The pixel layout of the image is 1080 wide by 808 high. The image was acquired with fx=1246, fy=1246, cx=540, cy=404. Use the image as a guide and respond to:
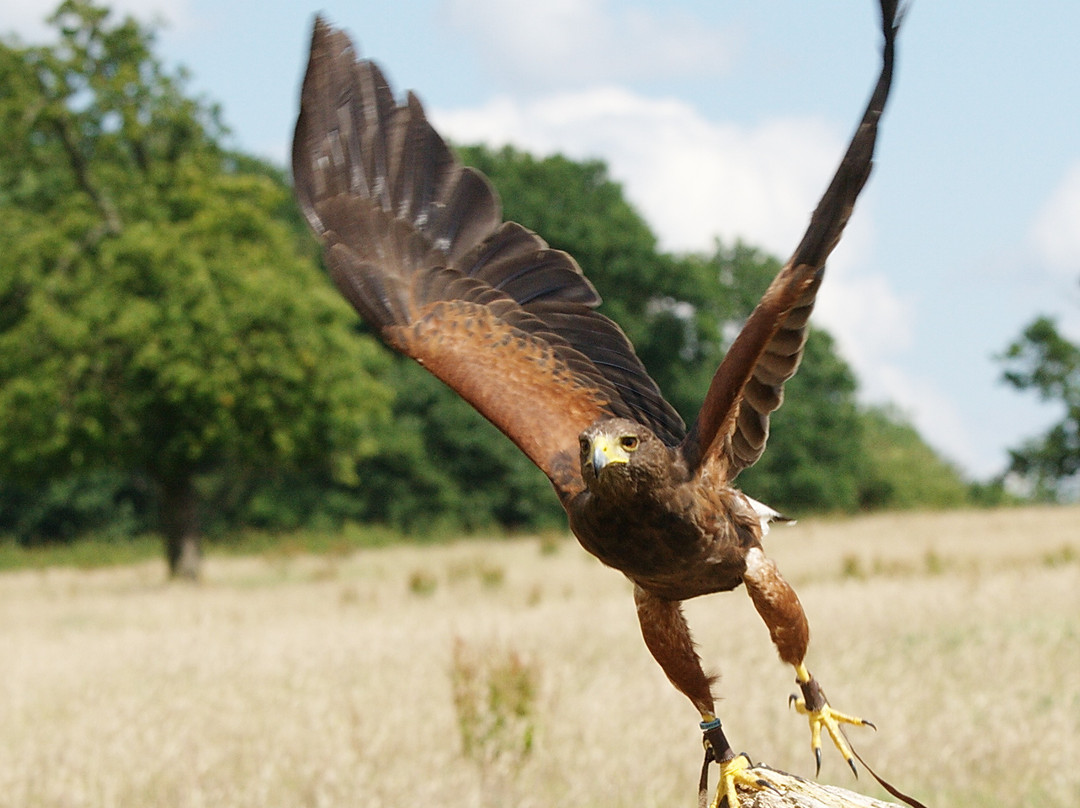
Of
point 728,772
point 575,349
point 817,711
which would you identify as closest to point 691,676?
point 728,772

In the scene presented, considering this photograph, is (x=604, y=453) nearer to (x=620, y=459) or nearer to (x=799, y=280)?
(x=620, y=459)

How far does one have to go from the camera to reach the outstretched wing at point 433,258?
5.26 metres

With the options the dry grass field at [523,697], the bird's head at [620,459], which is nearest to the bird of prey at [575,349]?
the bird's head at [620,459]

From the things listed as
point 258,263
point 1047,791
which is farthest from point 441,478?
point 1047,791

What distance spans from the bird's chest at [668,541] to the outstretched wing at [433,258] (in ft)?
3.61

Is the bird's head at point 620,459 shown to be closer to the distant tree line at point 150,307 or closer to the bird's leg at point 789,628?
the bird's leg at point 789,628

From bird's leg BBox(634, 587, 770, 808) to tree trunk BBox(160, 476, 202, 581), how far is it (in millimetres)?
22297

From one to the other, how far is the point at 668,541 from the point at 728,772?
31.9 inches

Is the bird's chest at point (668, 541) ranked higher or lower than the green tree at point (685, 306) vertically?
lower

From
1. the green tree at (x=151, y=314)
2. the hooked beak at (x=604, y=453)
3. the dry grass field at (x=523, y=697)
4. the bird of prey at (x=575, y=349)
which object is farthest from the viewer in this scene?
the green tree at (x=151, y=314)

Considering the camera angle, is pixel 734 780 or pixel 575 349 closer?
pixel 734 780

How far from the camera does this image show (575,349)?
557 centimetres

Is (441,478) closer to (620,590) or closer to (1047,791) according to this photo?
(620,590)

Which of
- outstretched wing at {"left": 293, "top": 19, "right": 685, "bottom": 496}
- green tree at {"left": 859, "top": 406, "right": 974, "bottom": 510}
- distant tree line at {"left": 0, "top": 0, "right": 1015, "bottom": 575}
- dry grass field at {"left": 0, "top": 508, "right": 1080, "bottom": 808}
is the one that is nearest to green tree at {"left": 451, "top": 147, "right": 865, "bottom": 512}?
Result: green tree at {"left": 859, "top": 406, "right": 974, "bottom": 510}
